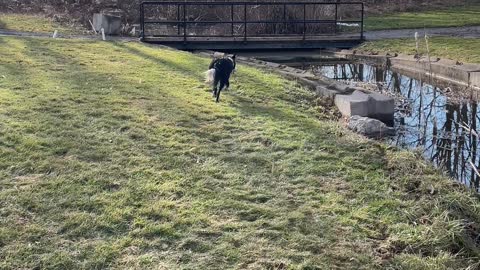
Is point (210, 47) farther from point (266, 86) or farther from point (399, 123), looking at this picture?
point (399, 123)

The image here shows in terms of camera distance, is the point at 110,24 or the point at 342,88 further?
the point at 110,24

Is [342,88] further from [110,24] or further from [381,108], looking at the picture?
[110,24]

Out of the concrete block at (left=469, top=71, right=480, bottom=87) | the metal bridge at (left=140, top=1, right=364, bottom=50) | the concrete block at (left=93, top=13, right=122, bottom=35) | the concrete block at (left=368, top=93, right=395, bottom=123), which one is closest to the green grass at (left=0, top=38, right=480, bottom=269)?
the concrete block at (left=368, top=93, right=395, bottom=123)

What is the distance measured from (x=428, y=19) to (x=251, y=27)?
8.70 m

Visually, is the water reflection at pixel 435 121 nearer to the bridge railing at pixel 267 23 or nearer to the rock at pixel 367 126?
the rock at pixel 367 126

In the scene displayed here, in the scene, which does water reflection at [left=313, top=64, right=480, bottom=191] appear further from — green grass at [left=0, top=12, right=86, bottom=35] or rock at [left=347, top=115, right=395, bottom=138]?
green grass at [left=0, top=12, right=86, bottom=35]

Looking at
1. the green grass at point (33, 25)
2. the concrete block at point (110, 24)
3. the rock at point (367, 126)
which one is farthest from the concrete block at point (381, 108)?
the green grass at point (33, 25)

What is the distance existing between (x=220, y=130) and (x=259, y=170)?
1.23 meters

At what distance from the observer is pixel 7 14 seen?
2069cm

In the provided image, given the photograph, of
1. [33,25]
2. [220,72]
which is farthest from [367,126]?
[33,25]

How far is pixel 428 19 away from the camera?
911 inches

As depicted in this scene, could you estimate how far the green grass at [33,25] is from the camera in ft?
57.3

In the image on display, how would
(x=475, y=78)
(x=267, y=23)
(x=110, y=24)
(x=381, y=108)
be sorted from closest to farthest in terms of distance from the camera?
(x=381, y=108), (x=475, y=78), (x=110, y=24), (x=267, y=23)

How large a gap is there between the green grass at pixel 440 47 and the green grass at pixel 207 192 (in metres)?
7.77
